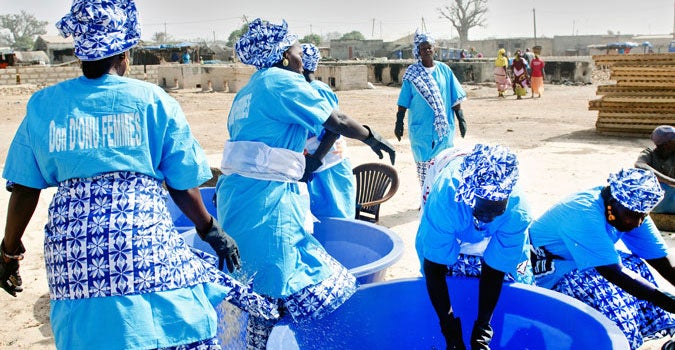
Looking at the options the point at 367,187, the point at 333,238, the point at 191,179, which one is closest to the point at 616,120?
the point at 367,187

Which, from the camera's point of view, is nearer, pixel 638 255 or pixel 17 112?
pixel 638 255

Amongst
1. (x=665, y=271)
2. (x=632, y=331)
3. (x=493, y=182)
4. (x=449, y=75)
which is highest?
(x=449, y=75)

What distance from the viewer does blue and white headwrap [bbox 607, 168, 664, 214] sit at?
8.86 feet

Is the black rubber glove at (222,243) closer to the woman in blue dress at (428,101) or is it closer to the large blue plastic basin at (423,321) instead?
the large blue plastic basin at (423,321)

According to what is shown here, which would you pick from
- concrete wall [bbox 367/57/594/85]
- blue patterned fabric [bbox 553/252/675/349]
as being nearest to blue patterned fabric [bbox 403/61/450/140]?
blue patterned fabric [bbox 553/252/675/349]

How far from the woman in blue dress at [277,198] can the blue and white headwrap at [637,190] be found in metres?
1.18

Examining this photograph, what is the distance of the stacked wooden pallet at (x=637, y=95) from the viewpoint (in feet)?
33.4

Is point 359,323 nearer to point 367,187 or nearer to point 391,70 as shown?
point 367,187

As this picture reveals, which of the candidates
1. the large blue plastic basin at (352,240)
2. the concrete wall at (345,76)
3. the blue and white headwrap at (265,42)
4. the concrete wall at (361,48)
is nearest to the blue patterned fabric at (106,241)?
the blue and white headwrap at (265,42)

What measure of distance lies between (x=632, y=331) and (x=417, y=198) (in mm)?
3951

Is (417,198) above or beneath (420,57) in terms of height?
beneath

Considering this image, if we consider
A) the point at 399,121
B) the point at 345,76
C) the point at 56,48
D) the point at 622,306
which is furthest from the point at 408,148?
the point at 56,48

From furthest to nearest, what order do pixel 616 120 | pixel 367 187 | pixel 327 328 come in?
pixel 616 120, pixel 367 187, pixel 327 328

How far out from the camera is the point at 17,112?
650 inches
